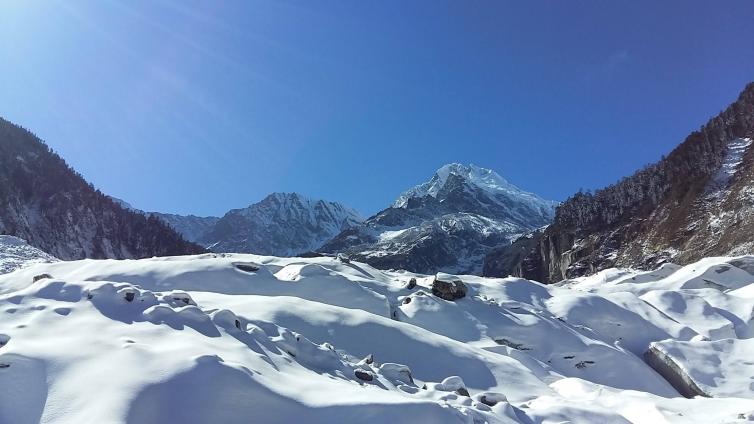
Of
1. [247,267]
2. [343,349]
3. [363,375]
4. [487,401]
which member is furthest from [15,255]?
[487,401]

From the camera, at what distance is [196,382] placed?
377 inches

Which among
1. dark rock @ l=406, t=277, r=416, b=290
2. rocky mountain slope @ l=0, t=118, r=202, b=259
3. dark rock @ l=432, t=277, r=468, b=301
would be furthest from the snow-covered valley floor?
rocky mountain slope @ l=0, t=118, r=202, b=259

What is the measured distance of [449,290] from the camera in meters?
31.1

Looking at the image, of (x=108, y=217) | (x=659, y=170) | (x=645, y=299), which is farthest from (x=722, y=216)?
(x=108, y=217)

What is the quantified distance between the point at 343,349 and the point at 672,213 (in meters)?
115

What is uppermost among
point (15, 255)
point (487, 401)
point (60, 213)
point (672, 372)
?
point (60, 213)

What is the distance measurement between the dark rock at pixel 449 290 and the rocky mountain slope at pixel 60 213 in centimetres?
10848

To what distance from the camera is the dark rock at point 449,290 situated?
3092 cm

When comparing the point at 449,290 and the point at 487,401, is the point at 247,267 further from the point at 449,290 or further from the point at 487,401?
the point at 487,401

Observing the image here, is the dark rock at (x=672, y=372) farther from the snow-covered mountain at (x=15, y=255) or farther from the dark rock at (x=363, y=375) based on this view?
the snow-covered mountain at (x=15, y=255)

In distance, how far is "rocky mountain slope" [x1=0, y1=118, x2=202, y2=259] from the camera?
400 feet

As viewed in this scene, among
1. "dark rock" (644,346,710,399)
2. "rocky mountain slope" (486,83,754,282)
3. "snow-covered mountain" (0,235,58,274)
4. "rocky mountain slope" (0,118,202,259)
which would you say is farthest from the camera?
"rocky mountain slope" (0,118,202,259)

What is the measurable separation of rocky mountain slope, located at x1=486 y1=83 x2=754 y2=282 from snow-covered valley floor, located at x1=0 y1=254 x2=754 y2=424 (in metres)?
63.1

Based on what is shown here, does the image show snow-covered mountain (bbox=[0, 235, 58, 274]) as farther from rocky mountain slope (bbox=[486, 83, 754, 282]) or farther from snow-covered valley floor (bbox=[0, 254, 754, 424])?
rocky mountain slope (bbox=[486, 83, 754, 282])
